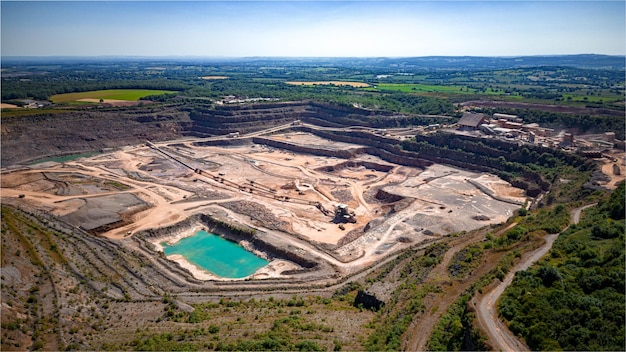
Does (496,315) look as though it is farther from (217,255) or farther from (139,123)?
(139,123)

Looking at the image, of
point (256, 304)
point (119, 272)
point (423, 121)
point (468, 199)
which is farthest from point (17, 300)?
point (423, 121)

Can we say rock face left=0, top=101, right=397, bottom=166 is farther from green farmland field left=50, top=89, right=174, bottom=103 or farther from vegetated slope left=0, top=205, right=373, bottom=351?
vegetated slope left=0, top=205, right=373, bottom=351

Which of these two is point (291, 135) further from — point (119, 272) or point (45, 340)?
point (45, 340)

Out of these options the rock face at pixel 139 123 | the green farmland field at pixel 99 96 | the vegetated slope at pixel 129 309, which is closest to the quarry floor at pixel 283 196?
the vegetated slope at pixel 129 309

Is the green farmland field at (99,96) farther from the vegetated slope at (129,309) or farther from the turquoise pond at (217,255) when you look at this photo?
the vegetated slope at (129,309)

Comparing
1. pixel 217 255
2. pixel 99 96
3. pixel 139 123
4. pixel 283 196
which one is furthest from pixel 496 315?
pixel 99 96

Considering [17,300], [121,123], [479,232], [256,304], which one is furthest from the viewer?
[121,123]
